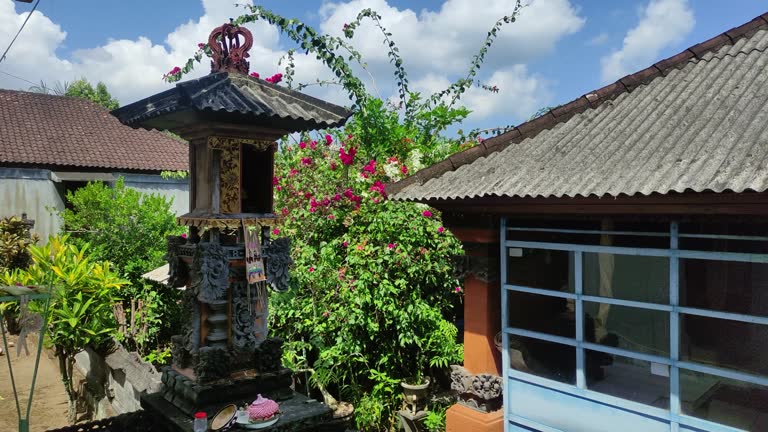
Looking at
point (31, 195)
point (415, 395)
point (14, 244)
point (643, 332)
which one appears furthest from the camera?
point (31, 195)

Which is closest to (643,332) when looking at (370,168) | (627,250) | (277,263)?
(627,250)

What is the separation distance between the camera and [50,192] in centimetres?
1639

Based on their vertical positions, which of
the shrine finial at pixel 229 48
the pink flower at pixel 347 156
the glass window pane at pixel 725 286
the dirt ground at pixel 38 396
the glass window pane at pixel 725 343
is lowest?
the dirt ground at pixel 38 396

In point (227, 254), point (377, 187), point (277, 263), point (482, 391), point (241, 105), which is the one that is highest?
point (241, 105)

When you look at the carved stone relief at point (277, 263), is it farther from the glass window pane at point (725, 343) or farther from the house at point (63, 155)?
the house at point (63, 155)

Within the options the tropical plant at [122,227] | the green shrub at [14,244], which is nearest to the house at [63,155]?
the green shrub at [14,244]

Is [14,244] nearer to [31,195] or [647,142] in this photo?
[31,195]

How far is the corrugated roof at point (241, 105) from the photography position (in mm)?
4711

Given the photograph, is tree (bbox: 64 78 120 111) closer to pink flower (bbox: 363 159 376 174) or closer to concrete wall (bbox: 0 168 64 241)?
concrete wall (bbox: 0 168 64 241)

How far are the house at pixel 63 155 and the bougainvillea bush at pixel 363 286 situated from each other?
782 cm

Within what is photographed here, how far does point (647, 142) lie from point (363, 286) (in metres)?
4.07

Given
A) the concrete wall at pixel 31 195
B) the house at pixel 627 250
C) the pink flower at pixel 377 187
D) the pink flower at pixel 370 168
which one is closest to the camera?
the house at pixel 627 250

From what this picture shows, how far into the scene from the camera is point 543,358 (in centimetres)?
580

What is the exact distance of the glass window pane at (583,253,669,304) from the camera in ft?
16.2
